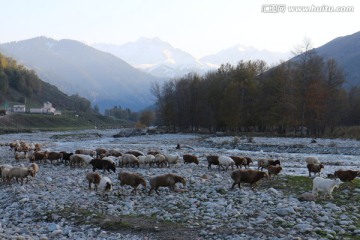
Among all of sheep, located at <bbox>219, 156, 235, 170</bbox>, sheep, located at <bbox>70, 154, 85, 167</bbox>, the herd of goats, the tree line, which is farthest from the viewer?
the tree line

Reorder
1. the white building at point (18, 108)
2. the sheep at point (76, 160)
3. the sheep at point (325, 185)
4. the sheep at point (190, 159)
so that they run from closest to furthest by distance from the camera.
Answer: the sheep at point (325, 185) < the sheep at point (76, 160) < the sheep at point (190, 159) < the white building at point (18, 108)

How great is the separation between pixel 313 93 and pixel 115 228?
5598 cm

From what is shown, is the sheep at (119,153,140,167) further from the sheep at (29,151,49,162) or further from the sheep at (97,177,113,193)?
the sheep at (97,177,113,193)

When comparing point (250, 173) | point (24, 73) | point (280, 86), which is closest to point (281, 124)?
point (280, 86)

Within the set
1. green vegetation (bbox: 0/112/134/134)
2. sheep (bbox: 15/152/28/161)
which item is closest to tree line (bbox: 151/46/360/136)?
sheep (bbox: 15/152/28/161)

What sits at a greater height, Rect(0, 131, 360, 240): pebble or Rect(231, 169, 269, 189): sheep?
Rect(231, 169, 269, 189): sheep

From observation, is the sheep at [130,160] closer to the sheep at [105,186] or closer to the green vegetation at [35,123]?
the sheep at [105,186]

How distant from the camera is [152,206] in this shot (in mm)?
14695

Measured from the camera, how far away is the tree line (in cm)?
6431

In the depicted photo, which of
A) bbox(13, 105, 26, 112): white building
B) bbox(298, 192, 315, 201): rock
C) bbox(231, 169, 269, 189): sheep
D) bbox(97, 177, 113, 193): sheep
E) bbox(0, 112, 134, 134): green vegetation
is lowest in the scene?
bbox(298, 192, 315, 201): rock

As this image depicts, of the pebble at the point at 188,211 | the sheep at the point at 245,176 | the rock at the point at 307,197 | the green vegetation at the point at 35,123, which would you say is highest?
the green vegetation at the point at 35,123

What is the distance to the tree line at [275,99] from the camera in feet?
211

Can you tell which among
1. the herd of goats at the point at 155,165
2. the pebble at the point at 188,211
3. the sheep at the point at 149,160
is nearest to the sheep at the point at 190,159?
the herd of goats at the point at 155,165

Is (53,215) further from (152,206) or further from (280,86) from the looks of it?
(280,86)
